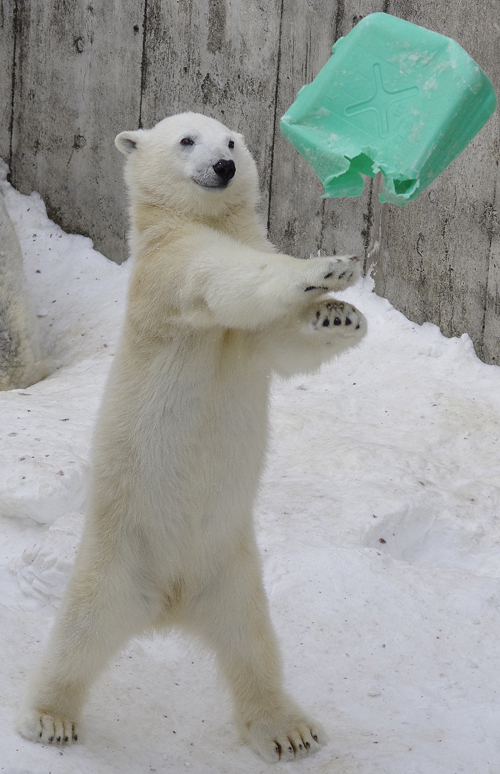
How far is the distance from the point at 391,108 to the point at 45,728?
5.57 ft

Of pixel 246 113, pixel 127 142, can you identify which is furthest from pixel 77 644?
pixel 246 113

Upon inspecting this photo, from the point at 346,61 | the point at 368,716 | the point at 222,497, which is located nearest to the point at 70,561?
the point at 222,497

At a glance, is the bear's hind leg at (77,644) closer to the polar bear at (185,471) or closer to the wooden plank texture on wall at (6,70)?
the polar bear at (185,471)

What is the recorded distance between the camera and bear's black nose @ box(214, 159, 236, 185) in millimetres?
2110

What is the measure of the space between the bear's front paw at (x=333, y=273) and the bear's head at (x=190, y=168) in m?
0.59

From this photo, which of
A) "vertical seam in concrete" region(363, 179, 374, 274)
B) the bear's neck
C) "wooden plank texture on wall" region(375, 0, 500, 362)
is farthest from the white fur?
the bear's neck

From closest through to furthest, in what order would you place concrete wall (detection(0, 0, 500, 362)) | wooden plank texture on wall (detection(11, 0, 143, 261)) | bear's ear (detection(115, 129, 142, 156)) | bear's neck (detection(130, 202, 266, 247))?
bear's neck (detection(130, 202, 266, 247)) → bear's ear (detection(115, 129, 142, 156)) → concrete wall (detection(0, 0, 500, 362)) → wooden plank texture on wall (detection(11, 0, 143, 261))

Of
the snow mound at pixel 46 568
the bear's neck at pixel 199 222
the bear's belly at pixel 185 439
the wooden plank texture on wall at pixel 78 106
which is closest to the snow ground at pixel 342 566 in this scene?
the snow mound at pixel 46 568

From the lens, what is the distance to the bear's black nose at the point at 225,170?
2110 millimetres

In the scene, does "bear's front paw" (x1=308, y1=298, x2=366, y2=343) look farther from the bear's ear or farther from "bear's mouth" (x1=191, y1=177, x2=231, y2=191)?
the bear's ear

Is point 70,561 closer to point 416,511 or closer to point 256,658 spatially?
point 256,658

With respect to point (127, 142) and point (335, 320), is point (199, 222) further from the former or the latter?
point (335, 320)

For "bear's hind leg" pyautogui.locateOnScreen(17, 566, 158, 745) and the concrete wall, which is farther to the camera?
the concrete wall

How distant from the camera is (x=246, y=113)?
166 inches
